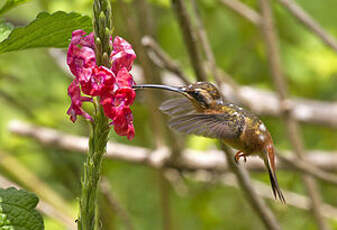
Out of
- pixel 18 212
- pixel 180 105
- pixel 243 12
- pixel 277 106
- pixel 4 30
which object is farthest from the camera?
pixel 277 106

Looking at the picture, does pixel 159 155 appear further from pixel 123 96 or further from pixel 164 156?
pixel 123 96

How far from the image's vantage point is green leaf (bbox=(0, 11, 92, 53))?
41.0 inches

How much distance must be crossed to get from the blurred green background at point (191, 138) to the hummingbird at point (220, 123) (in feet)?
4.35

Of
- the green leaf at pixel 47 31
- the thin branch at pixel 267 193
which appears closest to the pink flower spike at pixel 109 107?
the green leaf at pixel 47 31

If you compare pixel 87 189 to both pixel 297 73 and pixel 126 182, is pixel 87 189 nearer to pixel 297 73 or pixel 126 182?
pixel 297 73

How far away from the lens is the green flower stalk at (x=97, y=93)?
1.03 metres

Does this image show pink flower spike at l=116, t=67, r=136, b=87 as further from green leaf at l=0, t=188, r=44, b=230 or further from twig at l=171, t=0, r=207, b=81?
twig at l=171, t=0, r=207, b=81

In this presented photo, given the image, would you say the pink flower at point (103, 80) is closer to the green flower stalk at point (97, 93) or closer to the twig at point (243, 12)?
the green flower stalk at point (97, 93)

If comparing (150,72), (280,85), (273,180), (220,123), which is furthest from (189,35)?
(280,85)

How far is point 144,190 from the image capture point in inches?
151

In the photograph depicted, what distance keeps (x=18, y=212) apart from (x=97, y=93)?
0.96 ft

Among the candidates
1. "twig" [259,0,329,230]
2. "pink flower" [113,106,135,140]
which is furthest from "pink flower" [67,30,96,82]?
"twig" [259,0,329,230]

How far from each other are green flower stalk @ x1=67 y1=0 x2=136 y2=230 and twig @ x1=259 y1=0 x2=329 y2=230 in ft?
4.43

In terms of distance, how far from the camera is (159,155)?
2676mm
